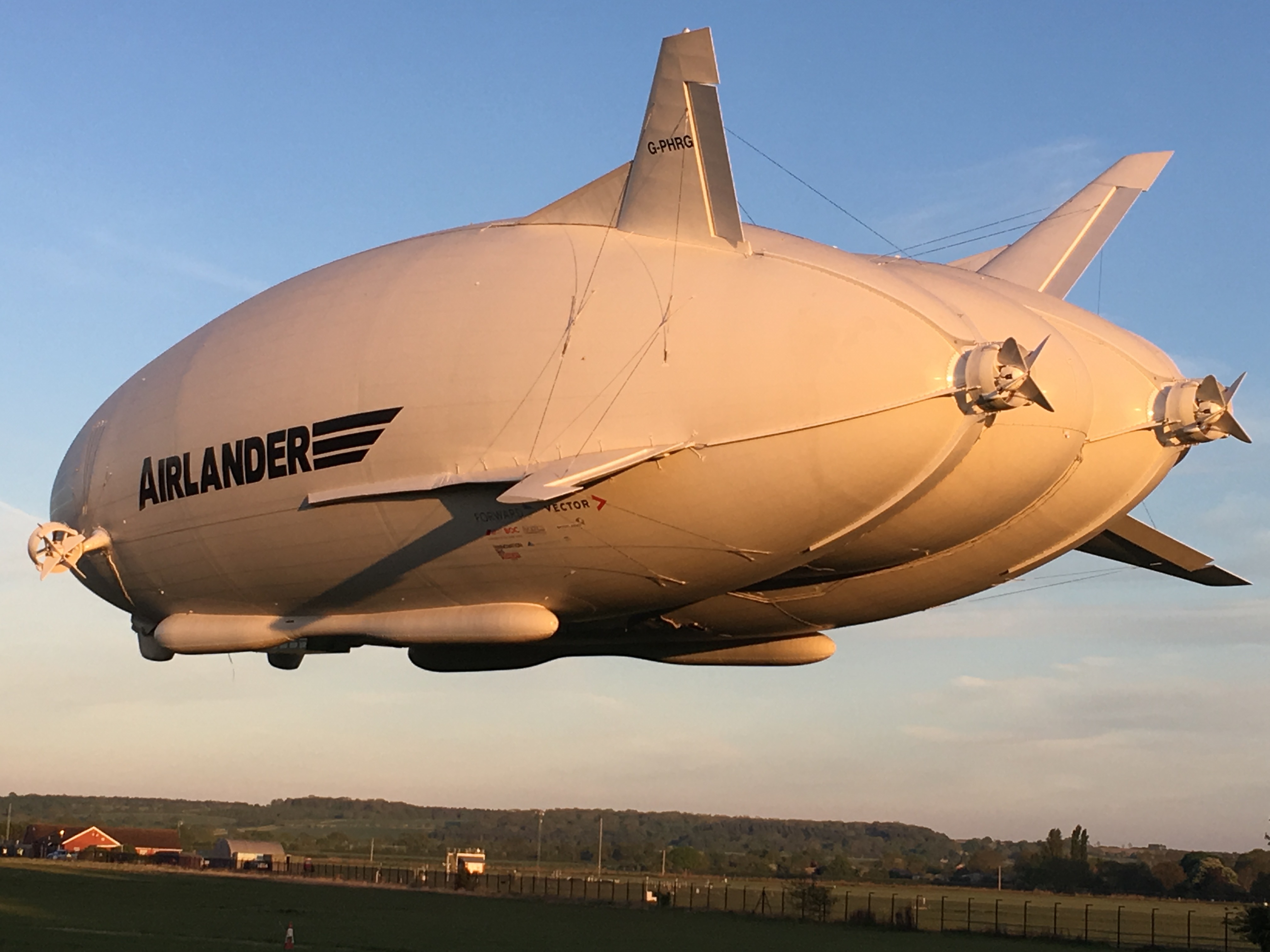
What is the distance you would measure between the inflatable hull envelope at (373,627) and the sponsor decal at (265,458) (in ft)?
7.95

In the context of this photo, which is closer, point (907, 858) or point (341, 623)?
point (341, 623)

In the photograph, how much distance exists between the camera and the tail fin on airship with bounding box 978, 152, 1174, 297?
26516 mm

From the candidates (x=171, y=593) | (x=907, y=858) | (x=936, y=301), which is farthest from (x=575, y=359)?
(x=907, y=858)

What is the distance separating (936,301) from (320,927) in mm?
26618

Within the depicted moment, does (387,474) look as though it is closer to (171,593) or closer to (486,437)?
(486,437)

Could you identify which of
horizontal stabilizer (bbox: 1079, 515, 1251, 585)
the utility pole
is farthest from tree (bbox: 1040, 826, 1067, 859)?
horizontal stabilizer (bbox: 1079, 515, 1251, 585)

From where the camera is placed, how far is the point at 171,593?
2509 cm

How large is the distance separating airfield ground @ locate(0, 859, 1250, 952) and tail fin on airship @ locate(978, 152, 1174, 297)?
17.3 metres

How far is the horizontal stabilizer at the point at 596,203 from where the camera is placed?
21156mm

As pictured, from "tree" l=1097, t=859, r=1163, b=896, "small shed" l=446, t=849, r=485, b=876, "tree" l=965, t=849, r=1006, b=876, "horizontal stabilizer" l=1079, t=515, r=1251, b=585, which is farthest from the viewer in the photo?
"tree" l=965, t=849, r=1006, b=876

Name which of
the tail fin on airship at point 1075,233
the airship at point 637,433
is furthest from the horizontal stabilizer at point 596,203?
the tail fin on airship at point 1075,233

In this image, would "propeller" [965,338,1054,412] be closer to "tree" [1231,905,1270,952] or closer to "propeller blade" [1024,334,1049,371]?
"propeller blade" [1024,334,1049,371]

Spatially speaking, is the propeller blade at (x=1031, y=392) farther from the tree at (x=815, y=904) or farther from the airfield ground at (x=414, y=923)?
the tree at (x=815, y=904)

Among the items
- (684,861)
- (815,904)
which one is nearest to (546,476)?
(815,904)
